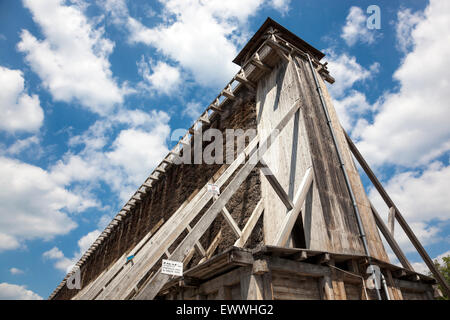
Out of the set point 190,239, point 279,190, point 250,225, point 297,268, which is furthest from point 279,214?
point 190,239

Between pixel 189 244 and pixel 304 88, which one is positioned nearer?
pixel 189 244

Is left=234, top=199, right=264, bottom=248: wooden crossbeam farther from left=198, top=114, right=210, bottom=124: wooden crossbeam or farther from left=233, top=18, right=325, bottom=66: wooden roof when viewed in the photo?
left=233, top=18, right=325, bottom=66: wooden roof

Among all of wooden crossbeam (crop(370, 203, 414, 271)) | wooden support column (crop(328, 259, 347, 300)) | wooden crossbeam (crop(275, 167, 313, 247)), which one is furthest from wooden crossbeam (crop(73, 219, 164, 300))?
wooden crossbeam (crop(370, 203, 414, 271))

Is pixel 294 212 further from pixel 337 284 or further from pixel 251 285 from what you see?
pixel 251 285

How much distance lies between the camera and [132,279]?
3.76 m

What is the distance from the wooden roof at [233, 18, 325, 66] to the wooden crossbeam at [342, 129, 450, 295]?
423 cm

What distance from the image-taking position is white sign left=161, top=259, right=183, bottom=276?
11.3 feet

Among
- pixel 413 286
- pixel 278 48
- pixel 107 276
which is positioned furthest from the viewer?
pixel 107 276

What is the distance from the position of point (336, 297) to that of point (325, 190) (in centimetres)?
223

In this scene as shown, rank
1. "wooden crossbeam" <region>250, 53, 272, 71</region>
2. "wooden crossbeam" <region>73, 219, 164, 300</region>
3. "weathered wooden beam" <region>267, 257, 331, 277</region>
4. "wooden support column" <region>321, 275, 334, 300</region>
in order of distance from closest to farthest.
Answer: "weathered wooden beam" <region>267, 257, 331, 277</region> → "wooden support column" <region>321, 275, 334, 300</region> → "wooden crossbeam" <region>73, 219, 164, 300</region> → "wooden crossbeam" <region>250, 53, 272, 71</region>

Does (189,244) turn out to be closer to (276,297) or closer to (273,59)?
(276,297)

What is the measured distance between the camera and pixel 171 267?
3.49 m

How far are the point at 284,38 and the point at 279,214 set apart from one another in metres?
6.95
